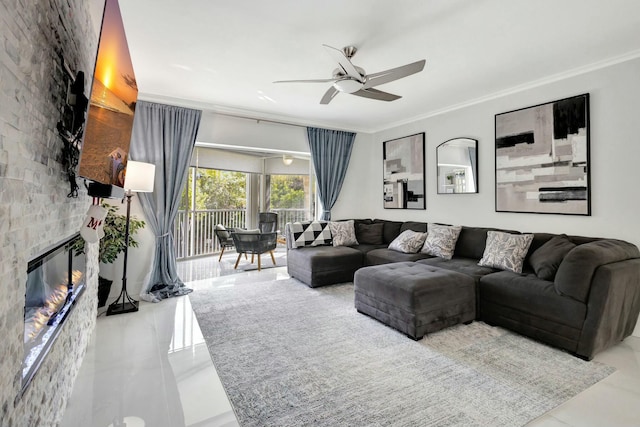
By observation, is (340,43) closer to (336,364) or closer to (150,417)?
(336,364)

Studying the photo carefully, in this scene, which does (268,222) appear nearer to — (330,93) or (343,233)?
(343,233)

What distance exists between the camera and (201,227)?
6.30 meters

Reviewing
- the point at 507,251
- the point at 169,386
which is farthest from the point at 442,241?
the point at 169,386

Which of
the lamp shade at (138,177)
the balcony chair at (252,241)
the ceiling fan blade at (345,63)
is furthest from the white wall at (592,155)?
the lamp shade at (138,177)

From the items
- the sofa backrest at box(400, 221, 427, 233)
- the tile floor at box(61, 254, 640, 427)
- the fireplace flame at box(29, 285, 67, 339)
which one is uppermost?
the sofa backrest at box(400, 221, 427, 233)

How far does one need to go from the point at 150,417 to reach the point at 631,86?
14.9 feet

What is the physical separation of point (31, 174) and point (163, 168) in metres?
2.91

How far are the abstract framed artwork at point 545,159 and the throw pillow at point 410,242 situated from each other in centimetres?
102

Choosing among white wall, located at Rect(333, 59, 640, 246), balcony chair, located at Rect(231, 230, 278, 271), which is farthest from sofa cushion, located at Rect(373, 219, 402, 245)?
balcony chair, located at Rect(231, 230, 278, 271)

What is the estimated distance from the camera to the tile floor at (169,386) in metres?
1.68

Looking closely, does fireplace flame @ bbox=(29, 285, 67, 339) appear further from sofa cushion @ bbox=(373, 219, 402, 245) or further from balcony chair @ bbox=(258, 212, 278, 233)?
balcony chair @ bbox=(258, 212, 278, 233)

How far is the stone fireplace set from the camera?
1213 mm

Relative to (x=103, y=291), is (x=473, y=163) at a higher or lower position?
higher

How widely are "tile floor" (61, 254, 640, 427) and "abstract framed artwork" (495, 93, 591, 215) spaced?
1.42m
